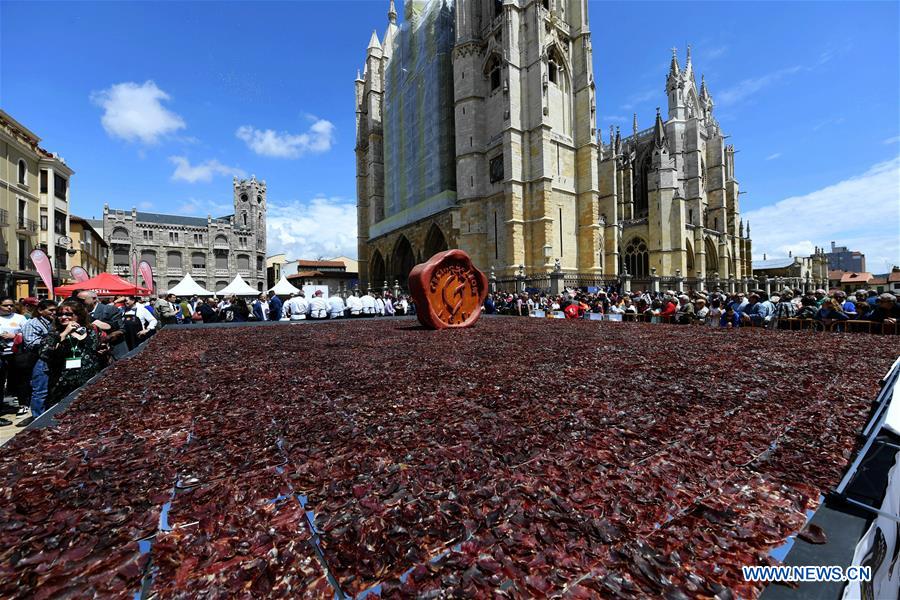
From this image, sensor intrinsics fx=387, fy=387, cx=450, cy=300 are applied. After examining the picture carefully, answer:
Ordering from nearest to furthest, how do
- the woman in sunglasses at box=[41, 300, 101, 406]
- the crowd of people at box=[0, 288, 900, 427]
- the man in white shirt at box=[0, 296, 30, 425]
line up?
the woman in sunglasses at box=[41, 300, 101, 406], the crowd of people at box=[0, 288, 900, 427], the man in white shirt at box=[0, 296, 30, 425]

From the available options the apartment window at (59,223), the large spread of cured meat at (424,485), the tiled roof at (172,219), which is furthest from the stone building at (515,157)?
the tiled roof at (172,219)

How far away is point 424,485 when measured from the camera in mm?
2088

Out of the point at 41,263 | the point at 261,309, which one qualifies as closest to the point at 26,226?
the point at 41,263

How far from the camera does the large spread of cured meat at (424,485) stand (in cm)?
145

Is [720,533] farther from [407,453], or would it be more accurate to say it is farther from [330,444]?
[330,444]

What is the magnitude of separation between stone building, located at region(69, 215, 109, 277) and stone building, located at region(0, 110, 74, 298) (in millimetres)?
2965

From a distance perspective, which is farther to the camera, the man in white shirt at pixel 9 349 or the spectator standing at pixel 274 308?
the spectator standing at pixel 274 308

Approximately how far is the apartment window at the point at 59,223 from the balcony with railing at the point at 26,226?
238cm

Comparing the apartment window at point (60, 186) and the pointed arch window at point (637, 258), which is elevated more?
the apartment window at point (60, 186)

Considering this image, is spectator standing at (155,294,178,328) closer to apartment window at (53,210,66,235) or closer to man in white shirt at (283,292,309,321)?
man in white shirt at (283,292,309,321)

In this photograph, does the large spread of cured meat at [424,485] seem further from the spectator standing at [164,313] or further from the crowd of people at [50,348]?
the spectator standing at [164,313]

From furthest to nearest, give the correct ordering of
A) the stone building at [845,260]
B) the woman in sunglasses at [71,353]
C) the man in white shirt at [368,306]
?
1. the stone building at [845,260]
2. the man in white shirt at [368,306]
3. the woman in sunglasses at [71,353]

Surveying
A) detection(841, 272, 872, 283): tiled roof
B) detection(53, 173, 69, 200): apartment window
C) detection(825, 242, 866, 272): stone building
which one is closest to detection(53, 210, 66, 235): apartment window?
detection(53, 173, 69, 200): apartment window

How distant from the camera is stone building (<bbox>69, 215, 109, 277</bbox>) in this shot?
3512 cm
